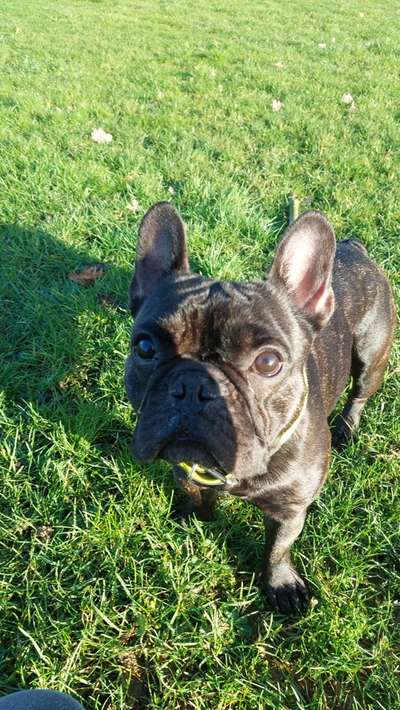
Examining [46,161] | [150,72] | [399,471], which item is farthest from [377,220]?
[150,72]

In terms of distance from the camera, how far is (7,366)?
3182 millimetres

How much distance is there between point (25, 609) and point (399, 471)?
193 cm

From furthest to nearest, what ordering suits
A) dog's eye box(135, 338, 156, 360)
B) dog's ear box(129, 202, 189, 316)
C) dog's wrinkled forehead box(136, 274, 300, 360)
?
dog's ear box(129, 202, 189, 316) < dog's eye box(135, 338, 156, 360) < dog's wrinkled forehead box(136, 274, 300, 360)

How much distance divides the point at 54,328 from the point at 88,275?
600mm

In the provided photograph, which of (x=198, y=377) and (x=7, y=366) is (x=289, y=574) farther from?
(x=7, y=366)

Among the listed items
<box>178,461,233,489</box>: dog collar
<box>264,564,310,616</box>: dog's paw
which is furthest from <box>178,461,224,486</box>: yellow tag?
<box>264,564,310,616</box>: dog's paw

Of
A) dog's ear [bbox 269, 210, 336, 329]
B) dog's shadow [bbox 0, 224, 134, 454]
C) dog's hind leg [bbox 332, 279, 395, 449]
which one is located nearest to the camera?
dog's ear [bbox 269, 210, 336, 329]

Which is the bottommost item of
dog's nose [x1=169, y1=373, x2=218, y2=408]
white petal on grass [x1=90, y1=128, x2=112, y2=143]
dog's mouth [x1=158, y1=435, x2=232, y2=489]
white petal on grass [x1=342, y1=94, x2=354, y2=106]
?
dog's mouth [x1=158, y1=435, x2=232, y2=489]

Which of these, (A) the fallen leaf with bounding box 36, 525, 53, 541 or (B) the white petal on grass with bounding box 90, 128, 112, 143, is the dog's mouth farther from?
(B) the white petal on grass with bounding box 90, 128, 112, 143

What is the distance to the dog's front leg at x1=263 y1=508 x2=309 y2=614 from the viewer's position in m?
2.19

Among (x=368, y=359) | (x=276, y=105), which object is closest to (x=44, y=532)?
(x=368, y=359)

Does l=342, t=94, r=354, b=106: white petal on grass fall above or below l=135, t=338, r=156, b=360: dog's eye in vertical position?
above

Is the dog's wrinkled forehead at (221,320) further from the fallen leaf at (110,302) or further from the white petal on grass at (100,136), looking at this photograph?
the white petal on grass at (100,136)

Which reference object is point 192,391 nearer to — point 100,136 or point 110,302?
point 110,302
